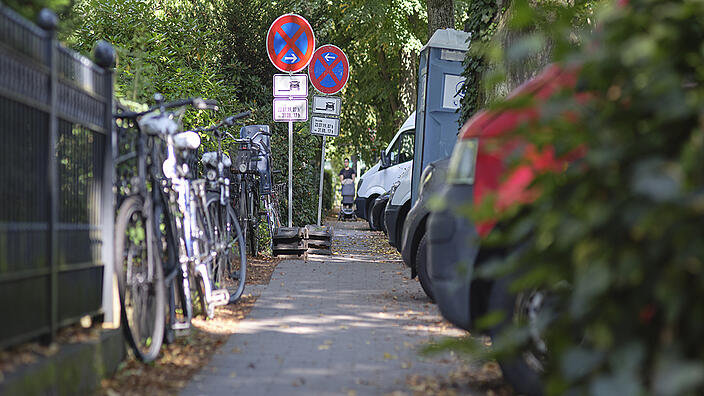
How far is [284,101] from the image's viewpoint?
14695 millimetres

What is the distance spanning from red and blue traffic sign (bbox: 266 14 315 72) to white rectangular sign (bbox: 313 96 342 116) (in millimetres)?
2029

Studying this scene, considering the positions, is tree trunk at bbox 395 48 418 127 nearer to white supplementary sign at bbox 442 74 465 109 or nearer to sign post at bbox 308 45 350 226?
sign post at bbox 308 45 350 226

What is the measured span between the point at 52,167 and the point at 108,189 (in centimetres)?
102

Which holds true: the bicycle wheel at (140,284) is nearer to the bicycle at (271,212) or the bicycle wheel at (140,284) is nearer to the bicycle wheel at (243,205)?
the bicycle wheel at (243,205)

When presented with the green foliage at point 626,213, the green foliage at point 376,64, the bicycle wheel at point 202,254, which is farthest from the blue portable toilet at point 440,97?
the green foliage at point 626,213

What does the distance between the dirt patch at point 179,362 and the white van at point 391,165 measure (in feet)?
35.2

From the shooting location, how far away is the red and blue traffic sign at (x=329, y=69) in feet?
53.5

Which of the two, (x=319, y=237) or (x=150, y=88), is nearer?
(x=150, y=88)

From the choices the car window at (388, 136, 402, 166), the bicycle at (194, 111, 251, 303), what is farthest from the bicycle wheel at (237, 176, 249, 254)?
the car window at (388, 136, 402, 166)

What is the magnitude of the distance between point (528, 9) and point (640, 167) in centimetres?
74

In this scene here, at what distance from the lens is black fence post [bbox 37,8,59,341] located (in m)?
4.61

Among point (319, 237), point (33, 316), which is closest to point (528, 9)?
point (33, 316)

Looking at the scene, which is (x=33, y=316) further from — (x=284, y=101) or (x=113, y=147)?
(x=284, y=101)

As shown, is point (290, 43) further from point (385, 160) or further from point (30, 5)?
point (30, 5)
